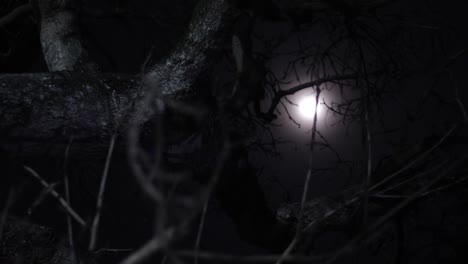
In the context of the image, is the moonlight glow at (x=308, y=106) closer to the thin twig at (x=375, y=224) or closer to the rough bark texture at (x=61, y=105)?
the rough bark texture at (x=61, y=105)

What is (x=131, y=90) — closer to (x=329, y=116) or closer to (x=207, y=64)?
(x=207, y=64)

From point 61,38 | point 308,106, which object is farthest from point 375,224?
point 308,106

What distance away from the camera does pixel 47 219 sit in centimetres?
413

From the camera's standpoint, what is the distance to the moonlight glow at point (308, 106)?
4395 millimetres

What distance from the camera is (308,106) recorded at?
14.5ft

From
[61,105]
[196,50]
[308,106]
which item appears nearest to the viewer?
[61,105]

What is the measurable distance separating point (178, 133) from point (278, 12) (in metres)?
0.97

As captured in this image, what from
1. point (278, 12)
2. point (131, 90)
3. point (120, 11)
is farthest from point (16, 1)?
point (278, 12)

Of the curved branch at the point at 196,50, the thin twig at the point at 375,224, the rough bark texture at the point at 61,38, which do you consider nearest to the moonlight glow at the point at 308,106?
the curved branch at the point at 196,50

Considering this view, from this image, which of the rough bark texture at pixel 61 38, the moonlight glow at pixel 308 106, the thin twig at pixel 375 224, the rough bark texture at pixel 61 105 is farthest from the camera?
the moonlight glow at pixel 308 106

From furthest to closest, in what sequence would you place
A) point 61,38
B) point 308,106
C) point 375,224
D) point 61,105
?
1. point 308,106
2. point 61,38
3. point 61,105
4. point 375,224

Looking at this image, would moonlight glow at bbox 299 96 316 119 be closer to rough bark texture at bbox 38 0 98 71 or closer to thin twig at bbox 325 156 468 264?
rough bark texture at bbox 38 0 98 71

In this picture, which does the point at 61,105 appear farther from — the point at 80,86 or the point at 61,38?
the point at 61,38

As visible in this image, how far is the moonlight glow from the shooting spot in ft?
14.4
